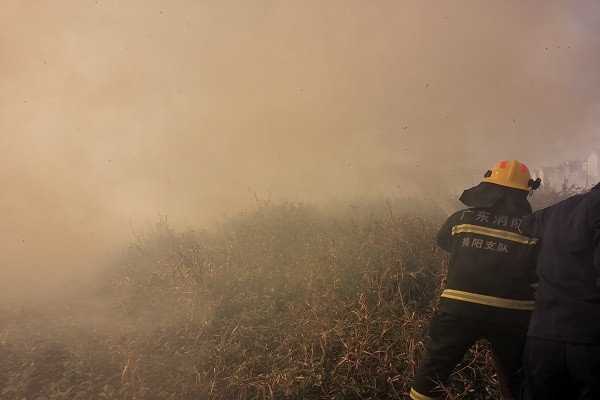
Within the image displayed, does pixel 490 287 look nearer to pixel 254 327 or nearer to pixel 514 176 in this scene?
pixel 514 176

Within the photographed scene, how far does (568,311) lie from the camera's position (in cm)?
172

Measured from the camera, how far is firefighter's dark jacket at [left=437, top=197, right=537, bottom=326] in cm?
223

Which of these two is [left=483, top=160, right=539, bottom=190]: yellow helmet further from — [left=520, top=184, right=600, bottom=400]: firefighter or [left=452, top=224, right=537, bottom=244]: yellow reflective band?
[left=520, top=184, right=600, bottom=400]: firefighter

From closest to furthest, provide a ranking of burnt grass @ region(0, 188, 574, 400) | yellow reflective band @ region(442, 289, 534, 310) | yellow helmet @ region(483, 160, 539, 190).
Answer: yellow reflective band @ region(442, 289, 534, 310), yellow helmet @ region(483, 160, 539, 190), burnt grass @ region(0, 188, 574, 400)

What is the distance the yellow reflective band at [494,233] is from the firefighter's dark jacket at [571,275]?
1.05ft

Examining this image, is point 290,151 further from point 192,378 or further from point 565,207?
point 565,207

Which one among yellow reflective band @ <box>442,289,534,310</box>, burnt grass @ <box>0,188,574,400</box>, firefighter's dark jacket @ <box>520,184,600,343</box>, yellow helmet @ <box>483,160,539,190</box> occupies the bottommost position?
burnt grass @ <box>0,188,574,400</box>

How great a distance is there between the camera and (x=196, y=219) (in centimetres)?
962

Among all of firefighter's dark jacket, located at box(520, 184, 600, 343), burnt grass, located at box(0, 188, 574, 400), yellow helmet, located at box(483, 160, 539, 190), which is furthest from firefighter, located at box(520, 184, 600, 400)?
burnt grass, located at box(0, 188, 574, 400)

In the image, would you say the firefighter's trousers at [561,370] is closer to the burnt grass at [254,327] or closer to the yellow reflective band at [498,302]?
the yellow reflective band at [498,302]

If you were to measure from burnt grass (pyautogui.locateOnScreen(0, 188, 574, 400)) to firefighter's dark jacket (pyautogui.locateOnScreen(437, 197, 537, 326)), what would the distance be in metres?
0.96

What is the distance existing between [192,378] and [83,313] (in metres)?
3.06

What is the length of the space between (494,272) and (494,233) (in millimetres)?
277

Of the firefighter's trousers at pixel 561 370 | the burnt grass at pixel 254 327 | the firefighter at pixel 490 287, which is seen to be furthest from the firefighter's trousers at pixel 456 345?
the burnt grass at pixel 254 327
